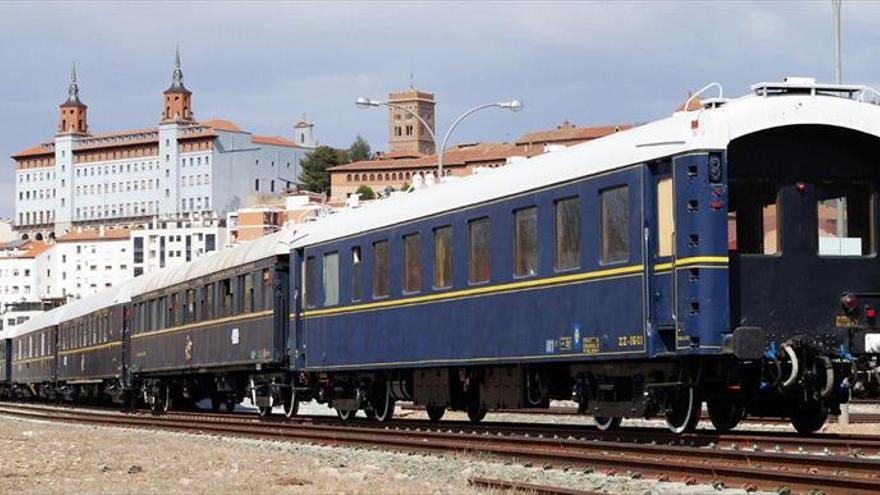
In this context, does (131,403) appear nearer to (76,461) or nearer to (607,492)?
(76,461)

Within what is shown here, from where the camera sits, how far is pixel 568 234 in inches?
719

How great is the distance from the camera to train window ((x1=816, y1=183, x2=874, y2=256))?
16719 millimetres

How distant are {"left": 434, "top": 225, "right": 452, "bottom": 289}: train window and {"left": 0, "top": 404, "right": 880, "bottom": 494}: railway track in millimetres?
2147

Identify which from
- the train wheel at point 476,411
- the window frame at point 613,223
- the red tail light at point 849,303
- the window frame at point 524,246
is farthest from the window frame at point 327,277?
the red tail light at point 849,303

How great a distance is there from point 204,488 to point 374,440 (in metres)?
5.95

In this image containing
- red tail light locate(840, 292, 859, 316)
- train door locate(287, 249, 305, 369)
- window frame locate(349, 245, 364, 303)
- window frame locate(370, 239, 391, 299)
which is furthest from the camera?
train door locate(287, 249, 305, 369)

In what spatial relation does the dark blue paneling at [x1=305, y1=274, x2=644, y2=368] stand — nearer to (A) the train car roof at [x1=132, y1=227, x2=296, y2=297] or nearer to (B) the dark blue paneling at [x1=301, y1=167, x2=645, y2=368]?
(B) the dark blue paneling at [x1=301, y1=167, x2=645, y2=368]

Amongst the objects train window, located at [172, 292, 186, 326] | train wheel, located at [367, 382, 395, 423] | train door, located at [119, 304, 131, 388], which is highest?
train window, located at [172, 292, 186, 326]

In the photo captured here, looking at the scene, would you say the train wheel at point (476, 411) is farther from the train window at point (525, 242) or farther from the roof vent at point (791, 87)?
the roof vent at point (791, 87)

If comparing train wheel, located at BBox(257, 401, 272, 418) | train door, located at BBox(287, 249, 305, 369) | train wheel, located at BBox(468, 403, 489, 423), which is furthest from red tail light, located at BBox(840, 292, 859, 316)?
train wheel, located at BBox(257, 401, 272, 418)

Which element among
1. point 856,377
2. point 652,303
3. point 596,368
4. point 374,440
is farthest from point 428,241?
point 856,377

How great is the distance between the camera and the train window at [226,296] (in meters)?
32.0

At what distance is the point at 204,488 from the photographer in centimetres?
1467

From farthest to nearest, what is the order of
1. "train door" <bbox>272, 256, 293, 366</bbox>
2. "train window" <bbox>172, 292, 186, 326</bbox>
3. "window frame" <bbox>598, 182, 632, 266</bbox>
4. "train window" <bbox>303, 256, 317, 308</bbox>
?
1. "train window" <bbox>172, 292, 186, 326</bbox>
2. "train door" <bbox>272, 256, 293, 366</bbox>
3. "train window" <bbox>303, 256, 317, 308</bbox>
4. "window frame" <bbox>598, 182, 632, 266</bbox>
